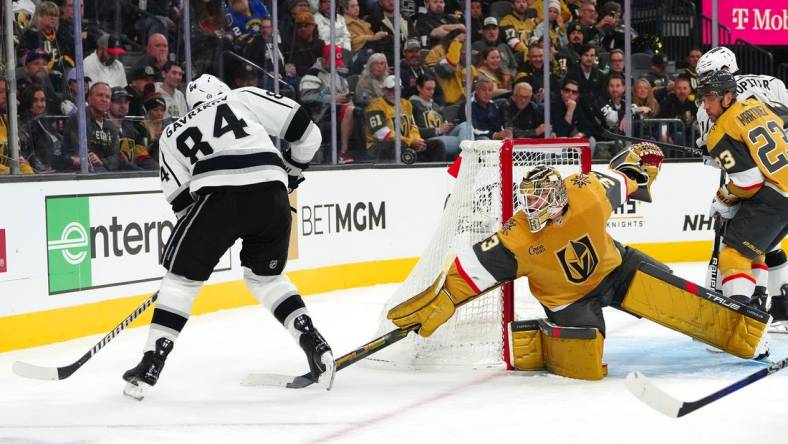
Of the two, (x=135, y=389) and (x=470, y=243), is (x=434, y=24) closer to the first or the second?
(x=470, y=243)

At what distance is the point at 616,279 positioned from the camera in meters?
3.85

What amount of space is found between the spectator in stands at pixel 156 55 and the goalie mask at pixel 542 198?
2740 mm

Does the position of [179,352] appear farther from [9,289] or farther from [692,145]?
[692,145]

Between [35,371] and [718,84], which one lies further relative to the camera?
[718,84]

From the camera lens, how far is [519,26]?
820 centimetres

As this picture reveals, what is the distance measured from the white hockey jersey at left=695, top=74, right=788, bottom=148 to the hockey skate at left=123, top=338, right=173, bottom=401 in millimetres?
2229

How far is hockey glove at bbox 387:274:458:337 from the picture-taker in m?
3.69

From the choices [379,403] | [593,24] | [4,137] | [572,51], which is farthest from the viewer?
[593,24]

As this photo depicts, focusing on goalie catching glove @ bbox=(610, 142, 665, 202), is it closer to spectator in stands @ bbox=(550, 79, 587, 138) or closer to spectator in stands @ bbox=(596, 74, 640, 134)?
spectator in stands @ bbox=(550, 79, 587, 138)

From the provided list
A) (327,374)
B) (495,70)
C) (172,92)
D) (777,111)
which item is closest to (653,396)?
(327,374)

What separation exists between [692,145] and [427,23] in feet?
7.24

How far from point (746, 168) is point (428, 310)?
134 centimetres

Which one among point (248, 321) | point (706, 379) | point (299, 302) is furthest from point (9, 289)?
point (706, 379)

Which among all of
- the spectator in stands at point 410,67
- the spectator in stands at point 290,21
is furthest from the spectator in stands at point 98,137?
the spectator in stands at point 410,67
